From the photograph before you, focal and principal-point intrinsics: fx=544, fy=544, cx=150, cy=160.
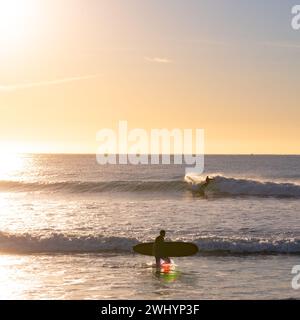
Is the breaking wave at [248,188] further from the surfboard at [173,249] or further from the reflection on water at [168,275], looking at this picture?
the reflection on water at [168,275]

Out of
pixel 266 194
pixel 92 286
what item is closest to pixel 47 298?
pixel 92 286

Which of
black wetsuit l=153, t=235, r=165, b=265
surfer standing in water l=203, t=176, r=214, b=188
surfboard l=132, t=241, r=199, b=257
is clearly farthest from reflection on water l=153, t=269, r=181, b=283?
surfer standing in water l=203, t=176, r=214, b=188

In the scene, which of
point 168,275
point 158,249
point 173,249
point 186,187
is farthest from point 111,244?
point 186,187

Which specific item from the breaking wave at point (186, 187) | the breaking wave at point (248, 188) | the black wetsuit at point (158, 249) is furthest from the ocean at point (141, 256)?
the breaking wave at point (186, 187)

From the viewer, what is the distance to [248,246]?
23.5m

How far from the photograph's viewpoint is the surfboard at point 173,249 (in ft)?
68.2

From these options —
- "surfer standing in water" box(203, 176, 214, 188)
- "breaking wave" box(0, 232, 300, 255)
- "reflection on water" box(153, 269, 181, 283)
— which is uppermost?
"surfer standing in water" box(203, 176, 214, 188)

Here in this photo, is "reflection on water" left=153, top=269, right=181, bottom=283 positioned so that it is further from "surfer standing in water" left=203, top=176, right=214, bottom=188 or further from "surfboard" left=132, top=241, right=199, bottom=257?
"surfer standing in water" left=203, top=176, right=214, bottom=188

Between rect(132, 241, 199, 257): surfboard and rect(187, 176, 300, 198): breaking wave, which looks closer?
rect(132, 241, 199, 257): surfboard

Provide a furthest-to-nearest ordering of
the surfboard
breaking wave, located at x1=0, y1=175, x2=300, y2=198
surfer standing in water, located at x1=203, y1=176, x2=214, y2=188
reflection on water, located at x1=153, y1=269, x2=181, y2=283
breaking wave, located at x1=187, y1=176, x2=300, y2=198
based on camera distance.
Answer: surfer standing in water, located at x1=203, y1=176, x2=214, y2=188 → breaking wave, located at x1=0, y1=175, x2=300, y2=198 → breaking wave, located at x1=187, y1=176, x2=300, y2=198 → the surfboard → reflection on water, located at x1=153, y1=269, x2=181, y2=283

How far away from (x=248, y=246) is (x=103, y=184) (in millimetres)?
37944

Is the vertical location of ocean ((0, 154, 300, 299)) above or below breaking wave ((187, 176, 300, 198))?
below

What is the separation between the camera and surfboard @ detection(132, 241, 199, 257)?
20797mm

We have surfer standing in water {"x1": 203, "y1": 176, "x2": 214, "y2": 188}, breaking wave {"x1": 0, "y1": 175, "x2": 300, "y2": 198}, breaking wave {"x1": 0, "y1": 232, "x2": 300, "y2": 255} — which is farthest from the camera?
surfer standing in water {"x1": 203, "y1": 176, "x2": 214, "y2": 188}
